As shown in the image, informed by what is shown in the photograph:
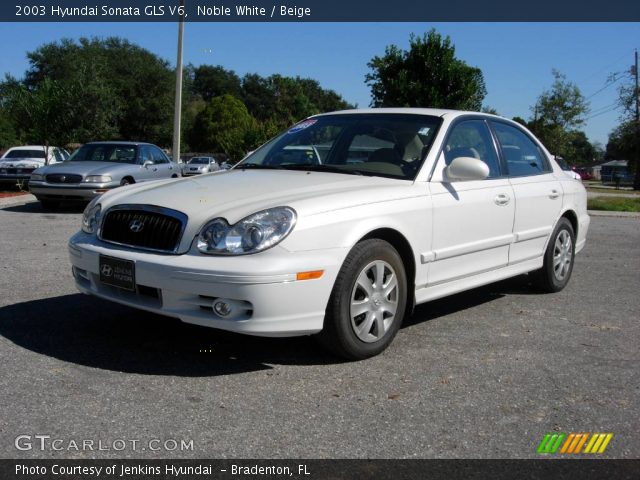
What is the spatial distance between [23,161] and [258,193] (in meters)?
16.7

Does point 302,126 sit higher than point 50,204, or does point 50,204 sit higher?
point 302,126

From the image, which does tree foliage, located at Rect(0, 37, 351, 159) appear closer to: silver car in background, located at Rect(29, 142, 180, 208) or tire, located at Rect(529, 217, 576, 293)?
silver car in background, located at Rect(29, 142, 180, 208)

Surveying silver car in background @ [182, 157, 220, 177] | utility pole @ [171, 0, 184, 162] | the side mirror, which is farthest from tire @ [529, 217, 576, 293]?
silver car in background @ [182, 157, 220, 177]

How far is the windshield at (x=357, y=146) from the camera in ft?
16.1

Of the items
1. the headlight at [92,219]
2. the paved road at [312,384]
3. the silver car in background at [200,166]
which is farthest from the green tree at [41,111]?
the headlight at [92,219]

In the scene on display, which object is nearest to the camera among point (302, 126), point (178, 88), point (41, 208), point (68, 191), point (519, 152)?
point (302, 126)

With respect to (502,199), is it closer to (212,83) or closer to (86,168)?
(86,168)

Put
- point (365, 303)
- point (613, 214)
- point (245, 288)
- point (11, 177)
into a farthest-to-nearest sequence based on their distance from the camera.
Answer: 1. point (11, 177)
2. point (613, 214)
3. point (365, 303)
4. point (245, 288)

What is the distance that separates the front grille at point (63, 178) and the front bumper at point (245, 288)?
9.60 meters

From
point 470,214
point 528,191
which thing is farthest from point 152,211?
point 528,191

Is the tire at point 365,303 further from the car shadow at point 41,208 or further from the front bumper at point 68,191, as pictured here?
the car shadow at point 41,208

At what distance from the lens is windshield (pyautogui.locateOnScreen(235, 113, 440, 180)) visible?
4.91m

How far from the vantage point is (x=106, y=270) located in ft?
13.5

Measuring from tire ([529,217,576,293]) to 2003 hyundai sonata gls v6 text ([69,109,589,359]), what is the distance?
16.2 inches
